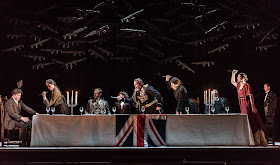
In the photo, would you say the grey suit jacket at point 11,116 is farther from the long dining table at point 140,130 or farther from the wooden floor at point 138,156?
the wooden floor at point 138,156

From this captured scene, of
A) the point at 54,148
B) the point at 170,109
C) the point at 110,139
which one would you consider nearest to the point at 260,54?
the point at 170,109

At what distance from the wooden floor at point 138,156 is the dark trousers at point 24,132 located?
53 cm

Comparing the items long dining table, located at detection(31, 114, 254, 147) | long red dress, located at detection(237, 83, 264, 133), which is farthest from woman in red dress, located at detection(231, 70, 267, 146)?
long dining table, located at detection(31, 114, 254, 147)

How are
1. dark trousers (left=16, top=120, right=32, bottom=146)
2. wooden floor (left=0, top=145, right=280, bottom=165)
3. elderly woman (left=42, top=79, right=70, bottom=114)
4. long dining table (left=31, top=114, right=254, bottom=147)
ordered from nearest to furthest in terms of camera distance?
1. wooden floor (left=0, top=145, right=280, bottom=165)
2. long dining table (left=31, top=114, right=254, bottom=147)
3. dark trousers (left=16, top=120, right=32, bottom=146)
4. elderly woman (left=42, top=79, right=70, bottom=114)

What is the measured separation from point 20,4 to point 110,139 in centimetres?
482

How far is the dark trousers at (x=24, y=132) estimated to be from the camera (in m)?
6.40

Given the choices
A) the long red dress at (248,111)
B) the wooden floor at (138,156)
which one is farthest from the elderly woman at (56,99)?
the long red dress at (248,111)

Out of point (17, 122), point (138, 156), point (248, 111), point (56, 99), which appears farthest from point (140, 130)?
point (17, 122)

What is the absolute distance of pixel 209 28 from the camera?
8.95 metres

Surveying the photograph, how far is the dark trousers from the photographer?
640 cm

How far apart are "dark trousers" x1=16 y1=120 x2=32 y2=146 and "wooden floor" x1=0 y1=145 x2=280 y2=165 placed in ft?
1.74

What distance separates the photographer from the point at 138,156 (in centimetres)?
581

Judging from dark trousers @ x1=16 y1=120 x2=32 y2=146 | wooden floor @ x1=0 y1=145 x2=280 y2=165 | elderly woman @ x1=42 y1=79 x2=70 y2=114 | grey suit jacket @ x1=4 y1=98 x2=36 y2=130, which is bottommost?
wooden floor @ x1=0 y1=145 x2=280 y2=165

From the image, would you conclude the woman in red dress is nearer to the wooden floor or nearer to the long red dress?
the long red dress
